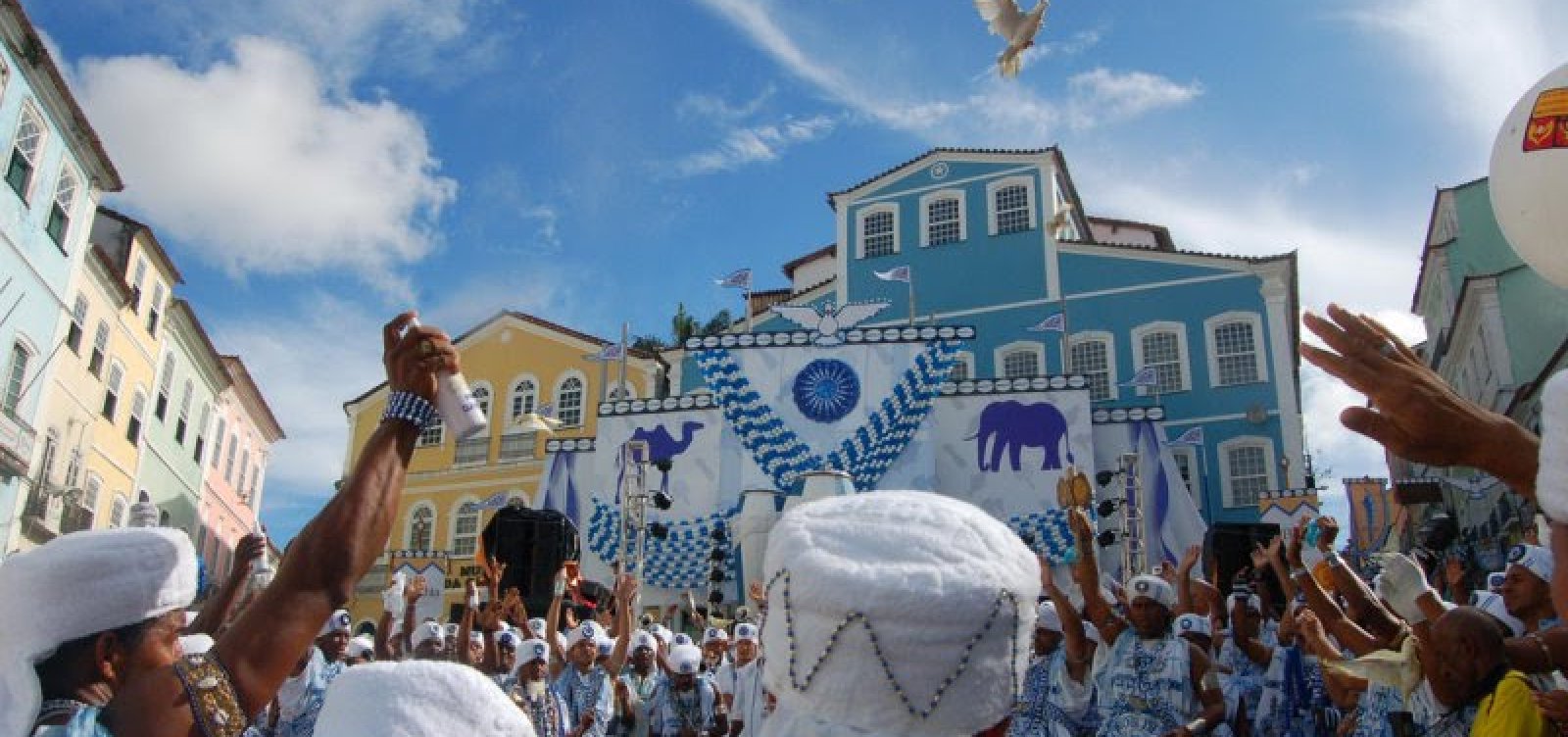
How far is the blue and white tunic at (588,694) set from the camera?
31.2 ft

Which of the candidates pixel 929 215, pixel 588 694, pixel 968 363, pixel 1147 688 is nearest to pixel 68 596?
pixel 1147 688

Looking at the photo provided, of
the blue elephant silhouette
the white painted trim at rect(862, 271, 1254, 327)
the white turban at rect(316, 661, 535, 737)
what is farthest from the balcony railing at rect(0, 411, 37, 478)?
the white turban at rect(316, 661, 535, 737)

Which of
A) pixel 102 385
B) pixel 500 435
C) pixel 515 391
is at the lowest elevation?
pixel 500 435

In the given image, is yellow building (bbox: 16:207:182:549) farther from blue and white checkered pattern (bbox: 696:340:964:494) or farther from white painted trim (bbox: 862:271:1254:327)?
white painted trim (bbox: 862:271:1254:327)

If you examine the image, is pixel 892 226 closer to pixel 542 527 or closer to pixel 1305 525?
pixel 542 527

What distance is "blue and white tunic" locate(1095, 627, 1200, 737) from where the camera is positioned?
682 centimetres

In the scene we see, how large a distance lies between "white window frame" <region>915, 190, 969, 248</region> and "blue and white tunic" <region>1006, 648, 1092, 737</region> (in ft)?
77.4

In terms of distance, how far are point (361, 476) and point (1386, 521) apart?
71.9 feet

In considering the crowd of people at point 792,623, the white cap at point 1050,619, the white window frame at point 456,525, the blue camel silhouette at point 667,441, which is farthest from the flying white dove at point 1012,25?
the white window frame at point 456,525

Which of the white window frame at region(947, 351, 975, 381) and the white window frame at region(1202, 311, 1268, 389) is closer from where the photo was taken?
the white window frame at region(1202, 311, 1268, 389)

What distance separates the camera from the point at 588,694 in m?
9.70

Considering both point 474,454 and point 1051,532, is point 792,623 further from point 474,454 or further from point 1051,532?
point 474,454

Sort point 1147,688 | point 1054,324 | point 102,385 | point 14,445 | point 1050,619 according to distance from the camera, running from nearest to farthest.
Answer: point 1147,688 → point 1050,619 → point 14,445 → point 1054,324 → point 102,385

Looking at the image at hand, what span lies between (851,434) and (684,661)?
11719 millimetres
